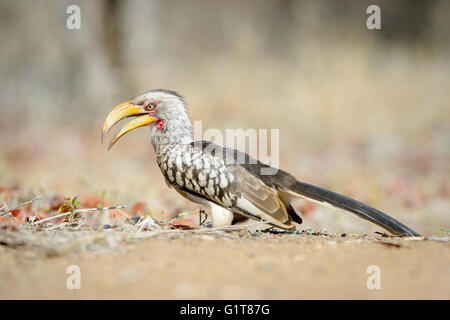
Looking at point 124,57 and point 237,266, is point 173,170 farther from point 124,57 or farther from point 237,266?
point 124,57

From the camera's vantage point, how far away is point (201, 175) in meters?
3.89

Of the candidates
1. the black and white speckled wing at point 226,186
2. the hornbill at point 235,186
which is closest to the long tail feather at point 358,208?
the hornbill at point 235,186

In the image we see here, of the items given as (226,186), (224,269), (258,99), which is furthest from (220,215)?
(258,99)

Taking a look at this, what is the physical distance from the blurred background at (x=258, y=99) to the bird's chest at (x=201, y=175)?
98.5 inches

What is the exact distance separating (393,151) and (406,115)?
150 centimetres

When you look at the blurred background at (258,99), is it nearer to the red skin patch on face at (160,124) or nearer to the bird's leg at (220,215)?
the red skin patch on face at (160,124)

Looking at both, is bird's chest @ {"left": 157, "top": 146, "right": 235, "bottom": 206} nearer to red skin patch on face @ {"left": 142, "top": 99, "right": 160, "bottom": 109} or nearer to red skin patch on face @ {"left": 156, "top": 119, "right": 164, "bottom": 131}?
red skin patch on face @ {"left": 156, "top": 119, "right": 164, "bottom": 131}

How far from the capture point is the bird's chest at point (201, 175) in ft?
12.7

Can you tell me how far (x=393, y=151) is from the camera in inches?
361

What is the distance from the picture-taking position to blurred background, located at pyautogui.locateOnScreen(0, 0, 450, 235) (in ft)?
26.7

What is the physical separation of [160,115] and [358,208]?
1.77 m

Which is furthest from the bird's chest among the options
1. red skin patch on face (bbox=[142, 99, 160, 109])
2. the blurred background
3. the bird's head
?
the blurred background

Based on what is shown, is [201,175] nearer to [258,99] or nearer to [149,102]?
[149,102]

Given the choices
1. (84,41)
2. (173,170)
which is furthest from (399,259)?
(84,41)
